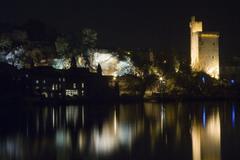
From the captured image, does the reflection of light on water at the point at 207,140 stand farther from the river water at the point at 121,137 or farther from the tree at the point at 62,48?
the tree at the point at 62,48

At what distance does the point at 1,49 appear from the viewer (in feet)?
183

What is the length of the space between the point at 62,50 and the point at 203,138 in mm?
39337

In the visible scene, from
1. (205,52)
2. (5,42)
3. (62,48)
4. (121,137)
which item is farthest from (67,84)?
(121,137)

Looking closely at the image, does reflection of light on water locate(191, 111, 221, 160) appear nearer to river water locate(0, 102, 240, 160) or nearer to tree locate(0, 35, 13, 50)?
river water locate(0, 102, 240, 160)

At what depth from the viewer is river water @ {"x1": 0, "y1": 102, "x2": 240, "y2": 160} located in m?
17.0

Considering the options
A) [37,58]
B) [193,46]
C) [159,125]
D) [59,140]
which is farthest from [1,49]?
[59,140]

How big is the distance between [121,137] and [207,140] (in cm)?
331

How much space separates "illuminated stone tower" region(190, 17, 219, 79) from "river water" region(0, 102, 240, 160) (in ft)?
89.9

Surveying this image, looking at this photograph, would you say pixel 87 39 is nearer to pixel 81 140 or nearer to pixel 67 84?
pixel 67 84

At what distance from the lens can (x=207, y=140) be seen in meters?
20.1

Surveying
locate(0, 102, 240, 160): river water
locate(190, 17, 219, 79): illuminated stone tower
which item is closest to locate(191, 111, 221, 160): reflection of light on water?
locate(0, 102, 240, 160): river water

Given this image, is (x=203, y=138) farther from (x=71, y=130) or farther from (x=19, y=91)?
(x=19, y=91)

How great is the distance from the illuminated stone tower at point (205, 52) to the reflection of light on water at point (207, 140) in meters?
30.5

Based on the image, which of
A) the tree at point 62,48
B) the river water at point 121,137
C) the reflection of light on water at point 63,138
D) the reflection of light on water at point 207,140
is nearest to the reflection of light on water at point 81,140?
the river water at point 121,137
